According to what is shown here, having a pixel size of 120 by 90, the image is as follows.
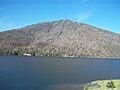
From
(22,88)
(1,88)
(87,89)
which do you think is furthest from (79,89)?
(1,88)

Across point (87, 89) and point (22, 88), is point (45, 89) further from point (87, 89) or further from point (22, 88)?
point (87, 89)

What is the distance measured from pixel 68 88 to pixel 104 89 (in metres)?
15.3

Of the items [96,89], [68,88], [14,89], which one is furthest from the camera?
[68,88]

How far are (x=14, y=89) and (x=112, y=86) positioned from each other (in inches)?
1008

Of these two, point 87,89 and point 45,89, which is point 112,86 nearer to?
point 87,89

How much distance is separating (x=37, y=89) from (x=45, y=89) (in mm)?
2162

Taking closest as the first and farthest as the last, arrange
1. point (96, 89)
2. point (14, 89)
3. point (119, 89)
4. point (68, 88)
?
1. point (119, 89)
2. point (96, 89)
3. point (14, 89)
4. point (68, 88)

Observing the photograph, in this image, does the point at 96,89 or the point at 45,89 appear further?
the point at 45,89

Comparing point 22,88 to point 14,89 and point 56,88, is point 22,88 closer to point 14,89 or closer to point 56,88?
point 14,89

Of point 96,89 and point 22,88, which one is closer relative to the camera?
point 96,89

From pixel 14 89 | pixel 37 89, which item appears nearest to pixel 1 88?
pixel 14 89

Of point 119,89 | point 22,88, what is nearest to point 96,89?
point 119,89

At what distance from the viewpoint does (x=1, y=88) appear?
6956 centimetres

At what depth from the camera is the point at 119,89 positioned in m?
59.0
